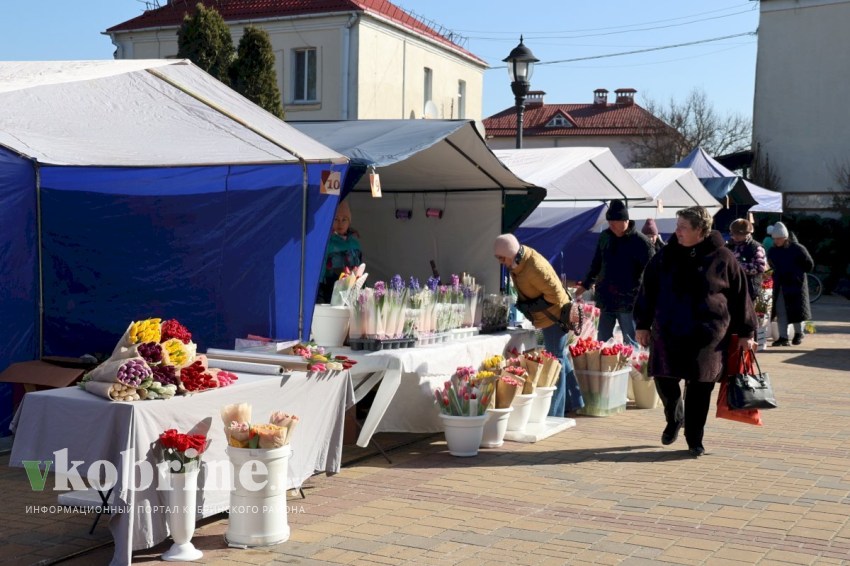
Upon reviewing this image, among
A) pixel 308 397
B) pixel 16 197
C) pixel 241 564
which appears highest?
pixel 16 197

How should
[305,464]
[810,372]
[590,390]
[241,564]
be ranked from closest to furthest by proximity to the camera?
[241,564] → [305,464] → [590,390] → [810,372]

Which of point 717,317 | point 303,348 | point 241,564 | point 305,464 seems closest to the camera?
point 241,564

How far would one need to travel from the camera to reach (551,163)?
1266 cm

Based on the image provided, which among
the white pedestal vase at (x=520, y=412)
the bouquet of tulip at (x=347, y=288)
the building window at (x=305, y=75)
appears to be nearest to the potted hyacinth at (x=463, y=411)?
the white pedestal vase at (x=520, y=412)

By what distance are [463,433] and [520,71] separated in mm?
7562

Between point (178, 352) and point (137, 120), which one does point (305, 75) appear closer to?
point (137, 120)

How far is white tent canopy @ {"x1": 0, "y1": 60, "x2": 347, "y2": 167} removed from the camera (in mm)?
6980

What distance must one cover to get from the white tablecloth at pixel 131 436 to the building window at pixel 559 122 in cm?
5343

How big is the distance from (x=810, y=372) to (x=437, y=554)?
854cm

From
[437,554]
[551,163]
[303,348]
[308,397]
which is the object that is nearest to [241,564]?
[437,554]

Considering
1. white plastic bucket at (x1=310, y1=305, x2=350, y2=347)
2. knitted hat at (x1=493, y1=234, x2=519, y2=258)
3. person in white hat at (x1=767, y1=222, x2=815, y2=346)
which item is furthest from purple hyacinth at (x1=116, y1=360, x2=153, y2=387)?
person in white hat at (x1=767, y1=222, x2=815, y2=346)

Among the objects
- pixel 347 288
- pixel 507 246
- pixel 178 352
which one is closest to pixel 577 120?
pixel 507 246

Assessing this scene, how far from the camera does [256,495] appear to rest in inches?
202

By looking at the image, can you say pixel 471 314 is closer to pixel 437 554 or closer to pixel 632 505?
pixel 632 505
